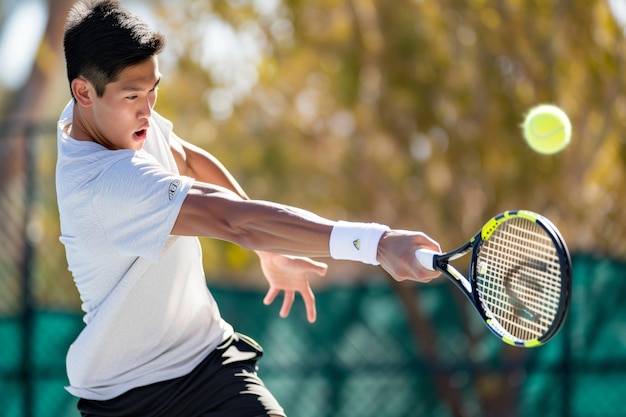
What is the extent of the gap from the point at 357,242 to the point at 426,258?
0.21 meters

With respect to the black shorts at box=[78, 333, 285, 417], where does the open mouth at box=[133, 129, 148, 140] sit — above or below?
above

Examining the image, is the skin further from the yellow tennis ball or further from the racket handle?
the yellow tennis ball

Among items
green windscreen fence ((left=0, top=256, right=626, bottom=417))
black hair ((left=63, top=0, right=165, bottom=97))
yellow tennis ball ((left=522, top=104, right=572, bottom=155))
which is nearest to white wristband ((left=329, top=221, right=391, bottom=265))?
black hair ((left=63, top=0, right=165, bottom=97))

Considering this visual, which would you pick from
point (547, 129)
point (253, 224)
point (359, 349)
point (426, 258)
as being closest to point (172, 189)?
point (253, 224)

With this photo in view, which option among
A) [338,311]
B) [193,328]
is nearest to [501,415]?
[338,311]

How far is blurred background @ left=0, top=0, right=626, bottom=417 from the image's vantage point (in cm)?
717

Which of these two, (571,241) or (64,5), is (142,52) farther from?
(64,5)

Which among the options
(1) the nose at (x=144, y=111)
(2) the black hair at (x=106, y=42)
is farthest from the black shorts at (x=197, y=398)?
(2) the black hair at (x=106, y=42)

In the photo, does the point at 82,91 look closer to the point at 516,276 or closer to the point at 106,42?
the point at 106,42

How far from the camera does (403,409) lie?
736 centimetres

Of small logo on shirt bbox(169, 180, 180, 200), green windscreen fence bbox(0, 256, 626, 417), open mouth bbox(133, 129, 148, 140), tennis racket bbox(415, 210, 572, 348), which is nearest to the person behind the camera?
tennis racket bbox(415, 210, 572, 348)

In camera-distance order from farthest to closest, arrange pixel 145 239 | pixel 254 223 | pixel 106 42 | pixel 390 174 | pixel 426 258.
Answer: pixel 390 174, pixel 106 42, pixel 145 239, pixel 254 223, pixel 426 258

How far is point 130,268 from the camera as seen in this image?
324 cm

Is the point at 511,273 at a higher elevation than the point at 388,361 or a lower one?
higher
